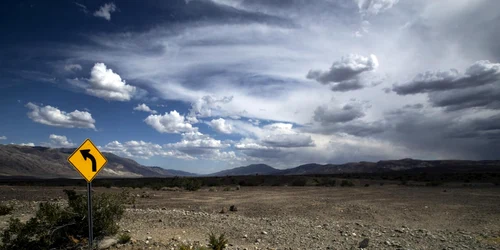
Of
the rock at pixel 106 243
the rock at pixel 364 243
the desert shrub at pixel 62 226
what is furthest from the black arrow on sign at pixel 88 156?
the rock at pixel 364 243

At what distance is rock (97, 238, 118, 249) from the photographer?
9861mm

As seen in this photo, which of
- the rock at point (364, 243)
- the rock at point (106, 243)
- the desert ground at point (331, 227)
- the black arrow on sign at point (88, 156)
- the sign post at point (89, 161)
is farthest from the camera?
the desert ground at point (331, 227)

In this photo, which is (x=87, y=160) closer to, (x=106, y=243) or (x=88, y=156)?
(x=88, y=156)

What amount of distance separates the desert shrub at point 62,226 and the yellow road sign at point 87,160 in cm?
196

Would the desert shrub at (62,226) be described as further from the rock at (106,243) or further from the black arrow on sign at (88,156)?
the black arrow on sign at (88,156)

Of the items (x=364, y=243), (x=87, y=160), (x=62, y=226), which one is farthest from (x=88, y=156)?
(x=364, y=243)

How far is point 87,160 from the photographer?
9453mm

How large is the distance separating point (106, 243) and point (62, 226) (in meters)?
1.43

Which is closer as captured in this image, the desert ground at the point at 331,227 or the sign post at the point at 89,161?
the sign post at the point at 89,161

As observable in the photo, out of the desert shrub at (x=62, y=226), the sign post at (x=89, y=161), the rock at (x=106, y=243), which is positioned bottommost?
the rock at (x=106, y=243)

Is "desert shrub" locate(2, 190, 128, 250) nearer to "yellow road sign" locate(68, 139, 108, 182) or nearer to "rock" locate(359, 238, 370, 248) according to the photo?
"yellow road sign" locate(68, 139, 108, 182)

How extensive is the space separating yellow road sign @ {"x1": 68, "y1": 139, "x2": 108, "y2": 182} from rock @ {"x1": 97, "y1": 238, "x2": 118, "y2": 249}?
2.18 meters

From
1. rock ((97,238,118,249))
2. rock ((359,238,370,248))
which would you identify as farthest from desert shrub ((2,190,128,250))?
rock ((359,238,370,248))

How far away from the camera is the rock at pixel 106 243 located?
32.4 ft
